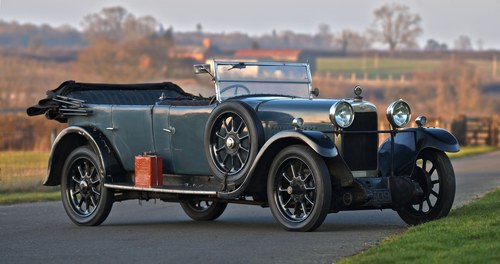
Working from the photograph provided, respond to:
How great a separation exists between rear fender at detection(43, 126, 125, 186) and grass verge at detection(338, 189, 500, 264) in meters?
3.86

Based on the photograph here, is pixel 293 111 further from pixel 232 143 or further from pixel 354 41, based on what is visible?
pixel 354 41

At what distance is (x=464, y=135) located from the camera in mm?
51469

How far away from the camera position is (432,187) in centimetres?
1344

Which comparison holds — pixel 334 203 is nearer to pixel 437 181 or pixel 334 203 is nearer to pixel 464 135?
pixel 437 181

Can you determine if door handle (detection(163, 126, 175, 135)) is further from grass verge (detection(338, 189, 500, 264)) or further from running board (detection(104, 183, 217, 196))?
grass verge (detection(338, 189, 500, 264))

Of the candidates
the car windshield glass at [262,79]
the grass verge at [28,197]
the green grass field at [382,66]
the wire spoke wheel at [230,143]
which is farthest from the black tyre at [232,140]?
the green grass field at [382,66]

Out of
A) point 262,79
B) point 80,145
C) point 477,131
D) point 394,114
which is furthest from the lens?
point 477,131

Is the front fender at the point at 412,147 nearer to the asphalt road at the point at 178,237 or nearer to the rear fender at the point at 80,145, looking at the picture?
the asphalt road at the point at 178,237

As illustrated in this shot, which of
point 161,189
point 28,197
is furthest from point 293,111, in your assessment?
point 28,197

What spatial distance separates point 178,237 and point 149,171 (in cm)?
153

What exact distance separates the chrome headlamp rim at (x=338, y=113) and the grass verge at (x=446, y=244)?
1.28 meters

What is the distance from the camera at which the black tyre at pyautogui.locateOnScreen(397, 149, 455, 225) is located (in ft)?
43.4

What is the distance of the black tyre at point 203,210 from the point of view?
14.8m

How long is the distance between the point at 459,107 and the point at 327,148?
251 ft
